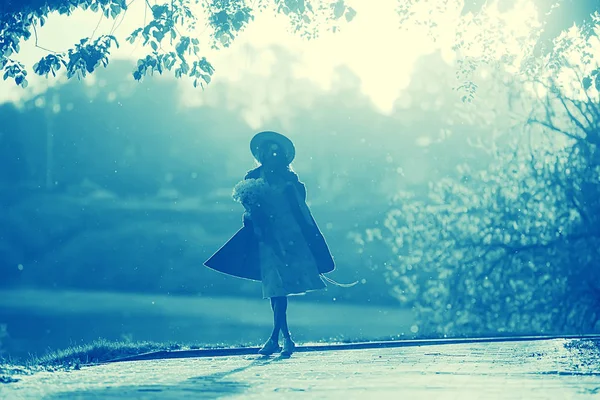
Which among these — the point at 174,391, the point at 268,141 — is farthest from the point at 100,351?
the point at 174,391

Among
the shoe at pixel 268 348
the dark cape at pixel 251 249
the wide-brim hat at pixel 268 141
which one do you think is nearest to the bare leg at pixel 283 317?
the shoe at pixel 268 348

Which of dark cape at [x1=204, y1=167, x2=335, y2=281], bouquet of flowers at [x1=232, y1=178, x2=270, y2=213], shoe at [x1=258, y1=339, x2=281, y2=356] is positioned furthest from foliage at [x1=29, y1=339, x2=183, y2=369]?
bouquet of flowers at [x1=232, y1=178, x2=270, y2=213]

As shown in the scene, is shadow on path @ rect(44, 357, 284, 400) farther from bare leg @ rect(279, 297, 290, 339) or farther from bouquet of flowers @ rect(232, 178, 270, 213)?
bouquet of flowers @ rect(232, 178, 270, 213)

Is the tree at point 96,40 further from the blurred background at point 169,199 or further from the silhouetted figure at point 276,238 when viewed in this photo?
the blurred background at point 169,199

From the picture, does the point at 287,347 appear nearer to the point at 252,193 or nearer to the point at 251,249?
the point at 251,249

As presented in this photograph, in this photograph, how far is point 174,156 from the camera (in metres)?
67.0

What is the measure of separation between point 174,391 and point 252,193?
4.08 meters

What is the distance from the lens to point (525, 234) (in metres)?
25.8

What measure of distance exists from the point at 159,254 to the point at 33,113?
434 inches

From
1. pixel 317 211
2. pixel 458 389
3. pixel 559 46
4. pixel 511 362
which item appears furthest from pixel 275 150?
pixel 317 211

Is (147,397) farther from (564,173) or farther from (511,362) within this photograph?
(564,173)

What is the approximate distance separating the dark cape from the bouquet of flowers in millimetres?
209

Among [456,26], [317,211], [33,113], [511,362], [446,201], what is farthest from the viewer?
[33,113]

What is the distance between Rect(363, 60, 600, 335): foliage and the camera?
2511cm
